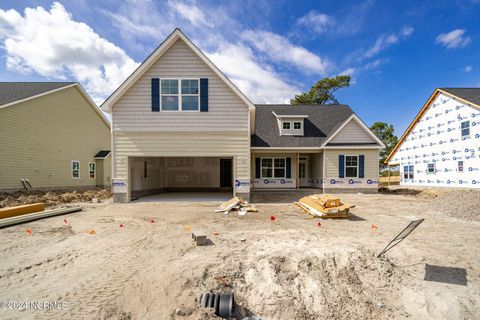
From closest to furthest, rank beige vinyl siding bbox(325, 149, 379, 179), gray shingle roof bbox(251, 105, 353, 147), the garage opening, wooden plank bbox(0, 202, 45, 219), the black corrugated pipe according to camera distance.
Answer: the black corrugated pipe, wooden plank bbox(0, 202, 45, 219), beige vinyl siding bbox(325, 149, 379, 179), gray shingle roof bbox(251, 105, 353, 147), the garage opening

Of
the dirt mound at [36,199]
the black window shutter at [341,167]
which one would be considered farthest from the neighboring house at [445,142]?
the dirt mound at [36,199]

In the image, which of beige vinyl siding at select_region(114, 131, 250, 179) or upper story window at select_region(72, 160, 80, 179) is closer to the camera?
beige vinyl siding at select_region(114, 131, 250, 179)

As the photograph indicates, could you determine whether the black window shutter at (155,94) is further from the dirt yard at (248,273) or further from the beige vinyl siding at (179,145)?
the dirt yard at (248,273)

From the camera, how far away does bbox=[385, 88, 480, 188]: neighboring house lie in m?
15.6

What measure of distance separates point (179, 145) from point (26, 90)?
45.9ft

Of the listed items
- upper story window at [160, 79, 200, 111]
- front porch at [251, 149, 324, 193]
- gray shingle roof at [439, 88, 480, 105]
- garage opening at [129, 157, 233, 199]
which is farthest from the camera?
garage opening at [129, 157, 233, 199]

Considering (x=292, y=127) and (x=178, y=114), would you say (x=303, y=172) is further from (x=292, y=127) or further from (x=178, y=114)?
(x=178, y=114)

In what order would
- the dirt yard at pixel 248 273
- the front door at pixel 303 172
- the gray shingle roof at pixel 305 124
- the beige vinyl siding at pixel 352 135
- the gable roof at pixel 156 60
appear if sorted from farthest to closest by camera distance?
the front door at pixel 303 172 → the gray shingle roof at pixel 305 124 → the beige vinyl siding at pixel 352 135 → the gable roof at pixel 156 60 → the dirt yard at pixel 248 273

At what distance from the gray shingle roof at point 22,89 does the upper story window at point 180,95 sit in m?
10.9

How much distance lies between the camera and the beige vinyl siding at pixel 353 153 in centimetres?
1514

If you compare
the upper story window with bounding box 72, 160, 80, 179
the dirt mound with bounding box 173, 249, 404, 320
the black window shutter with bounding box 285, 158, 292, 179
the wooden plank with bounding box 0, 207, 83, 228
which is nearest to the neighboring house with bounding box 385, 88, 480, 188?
the black window shutter with bounding box 285, 158, 292, 179

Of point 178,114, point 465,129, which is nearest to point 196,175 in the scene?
point 178,114

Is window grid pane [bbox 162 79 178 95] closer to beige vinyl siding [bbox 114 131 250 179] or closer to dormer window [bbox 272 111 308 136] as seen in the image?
beige vinyl siding [bbox 114 131 250 179]

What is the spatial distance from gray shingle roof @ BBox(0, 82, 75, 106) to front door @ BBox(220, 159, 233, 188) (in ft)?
45.8
